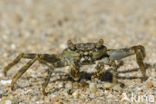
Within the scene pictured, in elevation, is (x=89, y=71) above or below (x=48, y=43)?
below

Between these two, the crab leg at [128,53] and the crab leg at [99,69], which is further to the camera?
the crab leg at [128,53]

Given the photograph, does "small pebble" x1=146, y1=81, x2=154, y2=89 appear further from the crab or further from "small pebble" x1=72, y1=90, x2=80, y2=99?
"small pebble" x1=72, y1=90, x2=80, y2=99

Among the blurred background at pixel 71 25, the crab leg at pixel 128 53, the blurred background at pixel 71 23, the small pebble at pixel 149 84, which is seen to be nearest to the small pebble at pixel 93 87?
the crab leg at pixel 128 53

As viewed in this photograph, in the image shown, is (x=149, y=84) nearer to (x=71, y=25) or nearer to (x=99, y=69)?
(x=99, y=69)

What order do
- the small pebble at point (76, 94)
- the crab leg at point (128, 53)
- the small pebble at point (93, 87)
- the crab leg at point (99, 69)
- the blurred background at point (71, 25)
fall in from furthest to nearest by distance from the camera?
the blurred background at point (71, 25) < the crab leg at point (128, 53) < the crab leg at point (99, 69) < the small pebble at point (93, 87) < the small pebble at point (76, 94)

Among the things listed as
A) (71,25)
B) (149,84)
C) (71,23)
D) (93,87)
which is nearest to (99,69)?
(93,87)

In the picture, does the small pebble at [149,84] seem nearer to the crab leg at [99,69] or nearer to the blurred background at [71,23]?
the crab leg at [99,69]

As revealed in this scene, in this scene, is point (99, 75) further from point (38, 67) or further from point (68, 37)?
point (68, 37)

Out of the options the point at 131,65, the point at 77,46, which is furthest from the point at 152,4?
the point at 77,46

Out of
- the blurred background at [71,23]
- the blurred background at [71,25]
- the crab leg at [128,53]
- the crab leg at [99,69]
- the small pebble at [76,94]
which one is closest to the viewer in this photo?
the small pebble at [76,94]

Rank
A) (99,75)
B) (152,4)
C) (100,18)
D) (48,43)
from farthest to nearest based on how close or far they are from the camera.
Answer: (152,4) < (100,18) < (48,43) < (99,75)

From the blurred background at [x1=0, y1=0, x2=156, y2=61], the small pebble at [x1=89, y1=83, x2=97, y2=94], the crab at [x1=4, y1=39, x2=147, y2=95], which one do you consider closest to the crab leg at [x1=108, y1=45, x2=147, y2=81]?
the crab at [x1=4, y1=39, x2=147, y2=95]
